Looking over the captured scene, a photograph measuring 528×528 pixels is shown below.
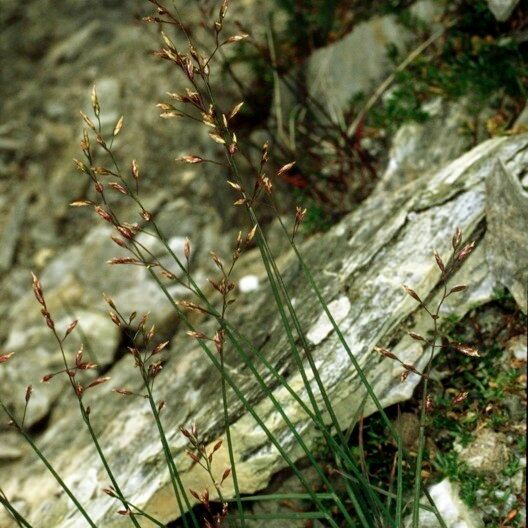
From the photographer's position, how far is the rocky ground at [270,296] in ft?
10.2

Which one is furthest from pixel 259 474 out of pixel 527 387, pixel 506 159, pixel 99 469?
pixel 506 159

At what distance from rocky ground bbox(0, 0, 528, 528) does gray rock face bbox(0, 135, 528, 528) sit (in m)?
A: 0.01

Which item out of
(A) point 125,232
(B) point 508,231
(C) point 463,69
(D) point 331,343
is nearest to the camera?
(A) point 125,232

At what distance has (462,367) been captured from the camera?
321 centimetres

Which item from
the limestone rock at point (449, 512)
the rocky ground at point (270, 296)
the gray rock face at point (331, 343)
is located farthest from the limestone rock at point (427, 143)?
the limestone rock at point (449, 512)

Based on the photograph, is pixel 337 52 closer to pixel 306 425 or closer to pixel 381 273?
pixel 381 273

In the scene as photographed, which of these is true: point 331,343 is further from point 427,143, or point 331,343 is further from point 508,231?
point 427,143

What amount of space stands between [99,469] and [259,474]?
47.1 inches

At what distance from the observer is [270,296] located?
428 centimetres

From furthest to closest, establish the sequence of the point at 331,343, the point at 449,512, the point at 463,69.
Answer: the point at 463,69 → the point at 331,343 → the point at 449,512

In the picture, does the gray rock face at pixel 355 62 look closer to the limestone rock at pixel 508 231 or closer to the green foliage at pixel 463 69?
the green foliage at pixel 463 69

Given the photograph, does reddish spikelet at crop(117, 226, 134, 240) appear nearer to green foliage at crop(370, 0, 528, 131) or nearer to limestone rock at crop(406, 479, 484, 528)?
limestone rock at crop(406, 479, 484, 528)

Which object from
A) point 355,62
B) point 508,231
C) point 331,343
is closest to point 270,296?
point 331,343

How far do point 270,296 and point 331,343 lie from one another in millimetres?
1038
